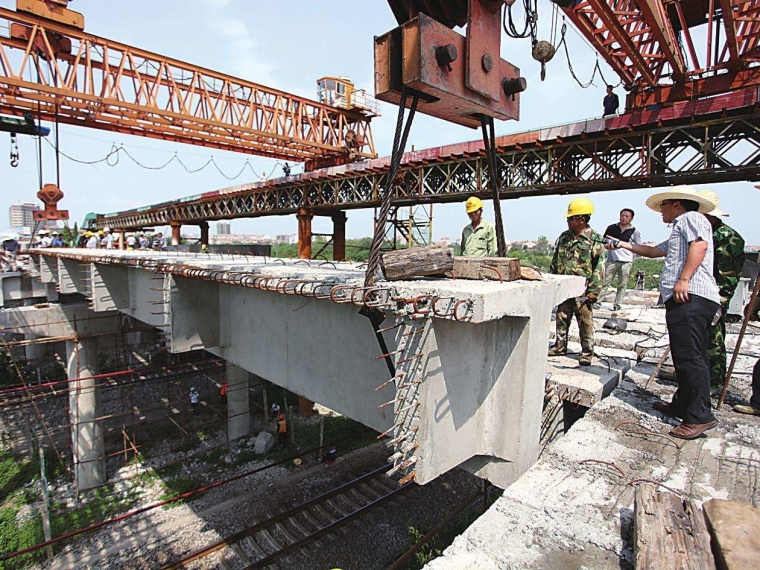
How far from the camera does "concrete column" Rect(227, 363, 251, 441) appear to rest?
14688 millimetres

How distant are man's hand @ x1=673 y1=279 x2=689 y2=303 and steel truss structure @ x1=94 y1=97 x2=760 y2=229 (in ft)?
21.9

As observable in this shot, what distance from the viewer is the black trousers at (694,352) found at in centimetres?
342

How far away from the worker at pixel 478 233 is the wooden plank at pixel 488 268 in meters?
2.49

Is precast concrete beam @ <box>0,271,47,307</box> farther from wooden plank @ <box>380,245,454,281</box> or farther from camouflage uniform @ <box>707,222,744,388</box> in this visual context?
camouflage uniform @ <box>707,222,744,388</box>

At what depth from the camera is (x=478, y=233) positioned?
604 cm

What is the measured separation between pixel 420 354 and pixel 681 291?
2.46m

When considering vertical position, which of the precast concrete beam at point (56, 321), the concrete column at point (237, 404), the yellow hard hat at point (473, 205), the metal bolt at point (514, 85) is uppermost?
the metal bolt at point (514, 85)

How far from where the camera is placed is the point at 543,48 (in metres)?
6.34

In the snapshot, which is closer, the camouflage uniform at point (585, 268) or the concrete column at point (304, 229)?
the camouflage uniform at point (585, 268)

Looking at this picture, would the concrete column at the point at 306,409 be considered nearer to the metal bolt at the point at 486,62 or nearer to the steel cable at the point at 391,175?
the steel cable at the point at 391,175

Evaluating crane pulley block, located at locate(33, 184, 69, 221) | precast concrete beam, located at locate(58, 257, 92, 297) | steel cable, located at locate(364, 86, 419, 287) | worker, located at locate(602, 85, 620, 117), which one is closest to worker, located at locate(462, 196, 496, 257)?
steel cable, located at locate(364, 86, 419, 287)

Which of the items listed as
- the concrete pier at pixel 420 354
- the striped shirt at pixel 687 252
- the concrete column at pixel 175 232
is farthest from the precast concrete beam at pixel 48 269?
the striped shirt at pixel 687 252

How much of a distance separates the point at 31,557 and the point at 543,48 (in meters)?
14.6

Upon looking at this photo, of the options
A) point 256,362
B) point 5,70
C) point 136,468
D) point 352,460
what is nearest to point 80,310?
point 136,468
